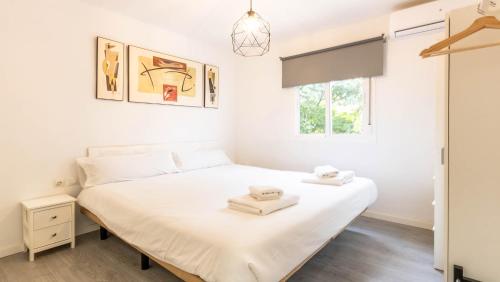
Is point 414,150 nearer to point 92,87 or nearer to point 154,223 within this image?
point 154,223

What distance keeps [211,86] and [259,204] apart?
9.32 ft

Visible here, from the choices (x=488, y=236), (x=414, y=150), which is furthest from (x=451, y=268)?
(x=414, y=150)

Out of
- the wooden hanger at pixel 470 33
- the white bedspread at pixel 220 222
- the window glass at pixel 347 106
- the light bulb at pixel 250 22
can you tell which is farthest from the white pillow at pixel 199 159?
the wooden hanger at pixel 470 33

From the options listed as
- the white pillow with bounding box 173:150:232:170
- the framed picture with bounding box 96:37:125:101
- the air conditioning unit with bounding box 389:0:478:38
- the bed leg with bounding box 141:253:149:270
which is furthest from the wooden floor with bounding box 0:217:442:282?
the air conditioning unit with bounding box 389:0:478:38

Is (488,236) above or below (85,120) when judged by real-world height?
below

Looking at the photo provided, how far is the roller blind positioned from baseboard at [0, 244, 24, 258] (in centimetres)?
364

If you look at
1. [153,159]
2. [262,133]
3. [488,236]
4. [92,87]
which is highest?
[92,87]

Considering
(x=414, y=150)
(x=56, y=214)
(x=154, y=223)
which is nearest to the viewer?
(x=154, y=223)

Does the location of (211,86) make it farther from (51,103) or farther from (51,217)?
(51,217)

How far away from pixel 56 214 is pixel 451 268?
9.90 ft

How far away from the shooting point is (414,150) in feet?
10.1

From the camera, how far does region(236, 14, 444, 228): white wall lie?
299cm

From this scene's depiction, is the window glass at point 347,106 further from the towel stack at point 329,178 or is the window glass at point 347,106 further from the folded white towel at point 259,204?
the folded white towel at point 259,204

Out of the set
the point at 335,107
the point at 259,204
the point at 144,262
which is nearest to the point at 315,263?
the point at 259,204
